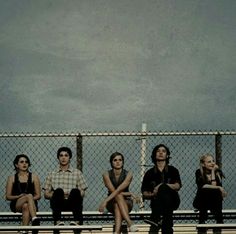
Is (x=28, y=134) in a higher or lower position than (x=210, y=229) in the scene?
higher

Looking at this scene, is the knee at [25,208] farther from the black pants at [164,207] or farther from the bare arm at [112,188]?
the black pants at [164,207]

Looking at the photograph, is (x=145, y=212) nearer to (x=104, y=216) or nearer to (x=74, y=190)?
(x=104, y=216)

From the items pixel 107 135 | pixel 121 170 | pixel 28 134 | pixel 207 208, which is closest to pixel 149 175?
pixel 121 170

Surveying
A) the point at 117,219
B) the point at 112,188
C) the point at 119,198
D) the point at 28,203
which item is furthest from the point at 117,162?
the point at 28,203

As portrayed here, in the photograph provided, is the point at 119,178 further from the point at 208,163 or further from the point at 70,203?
the point at 208,163

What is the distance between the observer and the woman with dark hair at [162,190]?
6500 mm

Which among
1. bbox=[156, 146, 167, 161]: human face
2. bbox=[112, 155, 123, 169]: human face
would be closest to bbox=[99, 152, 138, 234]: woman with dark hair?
bbox=[112, 155, 123, 169]: human face

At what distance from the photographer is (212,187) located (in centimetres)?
683

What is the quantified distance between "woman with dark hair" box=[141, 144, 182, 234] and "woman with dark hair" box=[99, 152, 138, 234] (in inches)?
8.0

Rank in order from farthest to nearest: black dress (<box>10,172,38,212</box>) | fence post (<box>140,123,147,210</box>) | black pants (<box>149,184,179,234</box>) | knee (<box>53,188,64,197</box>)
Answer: fence post (<box>140,123,147,210</box>)
black dress (<box>10,172,38,212</box>)
knee (<box>53,188,64,197</box>)
black pants (<box>149,184,179,234</box>)

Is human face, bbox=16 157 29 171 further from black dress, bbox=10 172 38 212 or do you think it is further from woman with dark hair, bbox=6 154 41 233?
black dress, bbox=10 172 38 212

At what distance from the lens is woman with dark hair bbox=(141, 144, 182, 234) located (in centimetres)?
650

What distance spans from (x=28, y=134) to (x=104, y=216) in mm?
1561

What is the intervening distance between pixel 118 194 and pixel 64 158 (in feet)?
2.70
